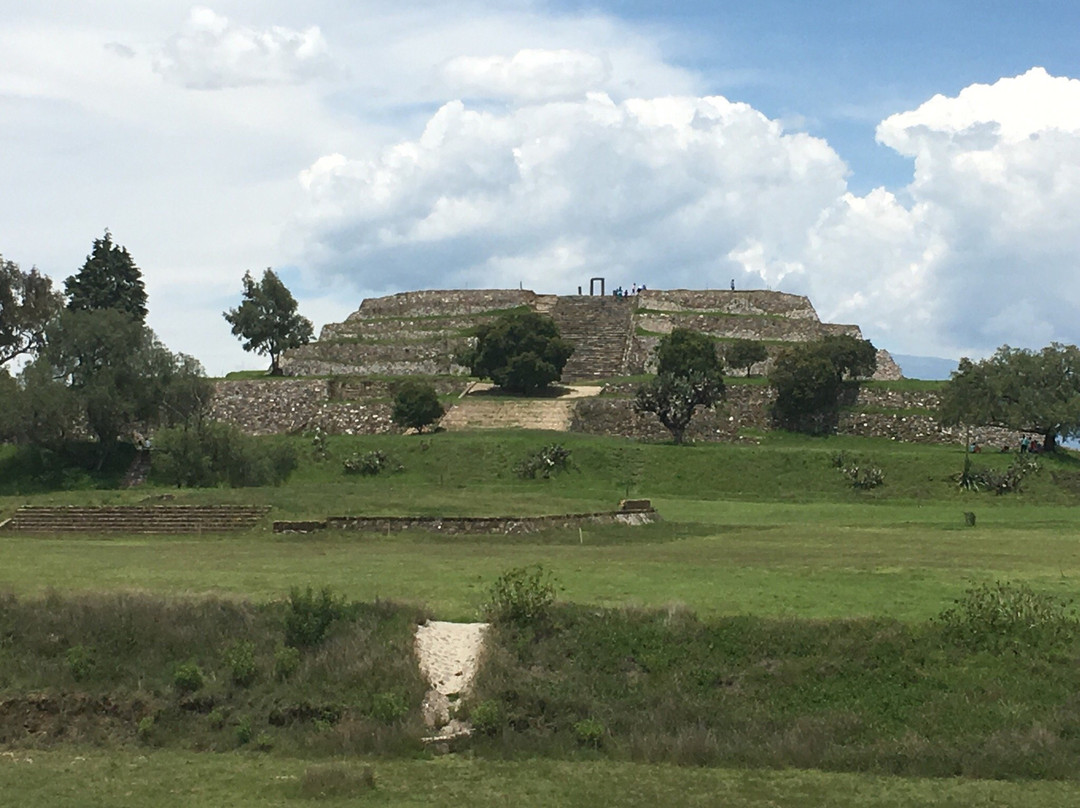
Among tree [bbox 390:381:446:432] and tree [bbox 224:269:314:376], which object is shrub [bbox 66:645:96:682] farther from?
tree [bbox 224:269:314:376]

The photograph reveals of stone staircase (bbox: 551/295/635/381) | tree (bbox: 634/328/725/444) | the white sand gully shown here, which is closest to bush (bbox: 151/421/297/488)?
tree (bbox: 634/328/725/444)

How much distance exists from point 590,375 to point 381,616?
52.8 metres

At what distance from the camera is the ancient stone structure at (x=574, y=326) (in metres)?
73.1

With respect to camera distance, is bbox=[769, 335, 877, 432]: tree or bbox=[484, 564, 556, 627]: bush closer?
bbox=[484, 564, 556, 627]: bush

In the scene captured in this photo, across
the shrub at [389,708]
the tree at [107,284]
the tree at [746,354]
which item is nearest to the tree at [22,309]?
the tree at [107,284]

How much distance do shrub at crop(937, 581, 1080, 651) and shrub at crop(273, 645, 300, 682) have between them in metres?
9.95

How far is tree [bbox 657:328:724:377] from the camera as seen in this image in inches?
2418

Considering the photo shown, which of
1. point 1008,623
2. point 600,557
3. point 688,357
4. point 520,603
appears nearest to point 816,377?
point 688,357

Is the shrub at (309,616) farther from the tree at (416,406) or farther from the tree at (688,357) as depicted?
the tree at (688,357)

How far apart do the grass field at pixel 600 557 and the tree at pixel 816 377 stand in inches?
177

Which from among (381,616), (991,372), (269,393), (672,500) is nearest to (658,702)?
(381,616)

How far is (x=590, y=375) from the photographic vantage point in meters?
73.1

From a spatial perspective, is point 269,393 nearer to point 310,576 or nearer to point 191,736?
point 310,576

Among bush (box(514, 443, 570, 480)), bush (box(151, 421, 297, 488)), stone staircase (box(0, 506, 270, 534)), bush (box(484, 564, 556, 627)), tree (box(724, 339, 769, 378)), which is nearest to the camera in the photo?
bush (box(484, 564, 556, 627))
